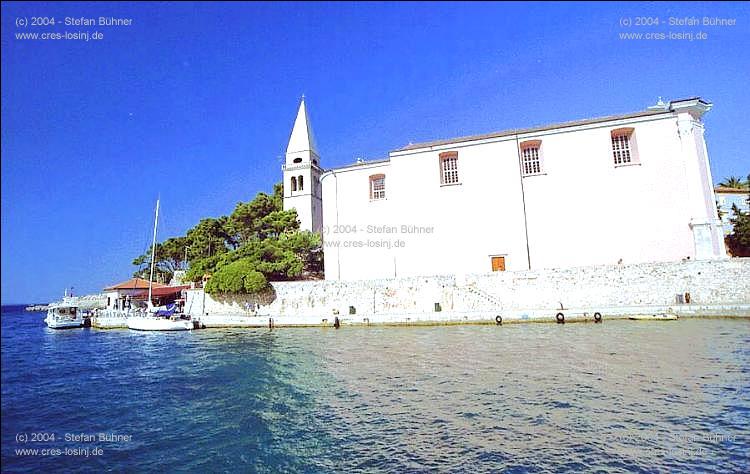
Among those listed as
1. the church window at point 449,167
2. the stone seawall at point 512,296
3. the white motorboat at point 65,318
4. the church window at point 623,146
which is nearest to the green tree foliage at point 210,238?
the white motorboat at point 65,318

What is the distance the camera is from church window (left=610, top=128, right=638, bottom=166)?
74.3ft

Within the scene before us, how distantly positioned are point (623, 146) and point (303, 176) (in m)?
24.3

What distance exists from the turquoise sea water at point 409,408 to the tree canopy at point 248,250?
1084 cm

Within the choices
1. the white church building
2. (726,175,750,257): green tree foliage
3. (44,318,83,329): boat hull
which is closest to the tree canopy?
the white church building

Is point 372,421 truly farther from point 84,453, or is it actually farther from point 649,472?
point 84,453

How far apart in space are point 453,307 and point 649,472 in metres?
16.5

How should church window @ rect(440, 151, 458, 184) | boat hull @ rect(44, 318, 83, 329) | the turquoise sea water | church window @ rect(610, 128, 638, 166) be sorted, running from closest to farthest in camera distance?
the turquoise sea water < church window @ rect(610, 128, 638, 166) < church window @ rect(440, 151, 458, 184) < boat hull @ rect(44, 318, 83, 329)

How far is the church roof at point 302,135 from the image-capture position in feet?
124

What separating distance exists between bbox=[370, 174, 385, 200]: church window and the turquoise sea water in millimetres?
14876

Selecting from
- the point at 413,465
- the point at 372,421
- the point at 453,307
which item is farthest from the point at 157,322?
the point at 413,465

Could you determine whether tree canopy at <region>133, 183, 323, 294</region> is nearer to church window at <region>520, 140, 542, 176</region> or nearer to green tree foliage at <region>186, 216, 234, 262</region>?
green tree foliage at <region>186, 216, 234, 262</region>

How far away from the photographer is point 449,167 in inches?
1014

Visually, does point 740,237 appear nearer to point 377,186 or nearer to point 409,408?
point 377,186

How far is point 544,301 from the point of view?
20.4 metres
